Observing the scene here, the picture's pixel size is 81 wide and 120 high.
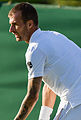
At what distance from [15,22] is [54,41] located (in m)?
0.37

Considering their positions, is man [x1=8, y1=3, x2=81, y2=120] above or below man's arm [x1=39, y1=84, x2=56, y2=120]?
above

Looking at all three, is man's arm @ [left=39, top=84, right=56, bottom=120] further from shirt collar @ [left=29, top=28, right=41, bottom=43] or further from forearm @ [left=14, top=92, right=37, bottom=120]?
shirt collar @ [left=29, top=28, right=41, bottom=43]

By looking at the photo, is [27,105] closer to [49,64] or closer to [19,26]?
[49,64]

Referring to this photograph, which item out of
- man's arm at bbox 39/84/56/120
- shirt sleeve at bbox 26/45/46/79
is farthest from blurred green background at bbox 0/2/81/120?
shirt sleeve at bbox 26/45/46/79

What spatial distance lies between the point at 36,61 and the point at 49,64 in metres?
0.15

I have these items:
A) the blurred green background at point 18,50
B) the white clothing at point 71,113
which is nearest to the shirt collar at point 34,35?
the white clothing at point 71,113

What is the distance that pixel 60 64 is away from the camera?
11.8ft

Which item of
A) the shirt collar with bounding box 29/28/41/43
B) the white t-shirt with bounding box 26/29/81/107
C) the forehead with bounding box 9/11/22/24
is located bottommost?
the white t-shirt with bounding box 26/29/81/107

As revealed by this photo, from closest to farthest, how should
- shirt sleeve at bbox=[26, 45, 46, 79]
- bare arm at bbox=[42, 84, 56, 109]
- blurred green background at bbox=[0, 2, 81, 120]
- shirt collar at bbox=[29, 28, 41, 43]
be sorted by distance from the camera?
shirt sleeve at bbox=[26, 45, 46, 79] → shirt collar at bbox=[29, 28, 41, 43] → bare arm at bbox=[42, 84, 56, 109] → blurred green background at bbox=[0, 2, 81, 120]

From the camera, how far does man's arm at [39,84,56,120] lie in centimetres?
425

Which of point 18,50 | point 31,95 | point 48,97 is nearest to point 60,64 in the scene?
point 31,95

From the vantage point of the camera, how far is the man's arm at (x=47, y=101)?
4.25 meters

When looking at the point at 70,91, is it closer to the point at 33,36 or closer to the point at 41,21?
the point at 33,36

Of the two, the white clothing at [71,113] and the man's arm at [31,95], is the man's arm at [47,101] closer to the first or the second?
the white clothing at [71,113]
